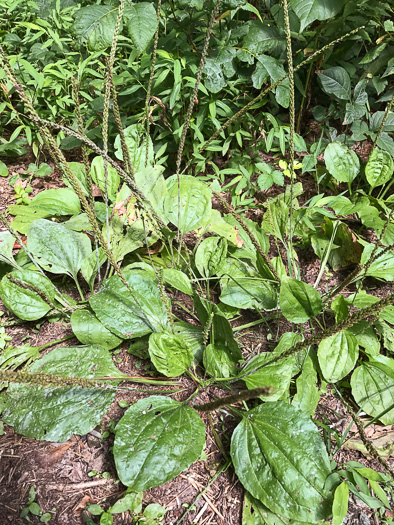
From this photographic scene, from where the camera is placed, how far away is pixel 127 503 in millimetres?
1096

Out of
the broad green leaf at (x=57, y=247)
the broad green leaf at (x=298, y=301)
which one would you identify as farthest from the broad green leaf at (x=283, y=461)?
the broad green leaf at (x=57, y=247)

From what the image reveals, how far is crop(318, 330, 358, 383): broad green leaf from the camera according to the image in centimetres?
131

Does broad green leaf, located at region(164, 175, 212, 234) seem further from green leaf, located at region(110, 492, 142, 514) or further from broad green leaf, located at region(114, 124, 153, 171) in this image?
green leaf, located at region(110, 492, 142, 514)

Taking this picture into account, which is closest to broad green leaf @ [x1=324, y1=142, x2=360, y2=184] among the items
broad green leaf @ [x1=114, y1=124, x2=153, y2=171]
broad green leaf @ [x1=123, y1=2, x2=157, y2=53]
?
broad green leaf @ [x1=114, y1=124, x2=153, y2=171]

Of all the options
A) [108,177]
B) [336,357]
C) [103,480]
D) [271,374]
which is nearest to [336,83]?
[108,177]

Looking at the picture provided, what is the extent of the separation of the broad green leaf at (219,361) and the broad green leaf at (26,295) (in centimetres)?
67

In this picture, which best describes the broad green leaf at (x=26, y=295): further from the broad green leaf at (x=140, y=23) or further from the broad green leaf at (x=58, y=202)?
the broad green leaf at (x=140, y=23)

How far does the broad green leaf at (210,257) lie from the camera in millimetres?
1589

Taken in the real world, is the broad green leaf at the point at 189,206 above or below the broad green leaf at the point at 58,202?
below

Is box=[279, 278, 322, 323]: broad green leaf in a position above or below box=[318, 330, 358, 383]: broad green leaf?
above

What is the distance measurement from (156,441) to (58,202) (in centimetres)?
118

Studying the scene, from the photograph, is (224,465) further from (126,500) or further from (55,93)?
(55,93)

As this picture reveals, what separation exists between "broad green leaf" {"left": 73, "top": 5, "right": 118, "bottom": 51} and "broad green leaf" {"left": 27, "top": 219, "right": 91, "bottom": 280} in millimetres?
769

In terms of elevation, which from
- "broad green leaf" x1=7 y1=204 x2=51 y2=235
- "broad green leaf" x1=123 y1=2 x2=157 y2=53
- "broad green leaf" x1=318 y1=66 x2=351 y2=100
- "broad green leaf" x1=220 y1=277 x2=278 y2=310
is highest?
"broad green leaf" x1=123 y1=2 x2=157 y2=53
